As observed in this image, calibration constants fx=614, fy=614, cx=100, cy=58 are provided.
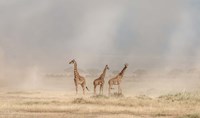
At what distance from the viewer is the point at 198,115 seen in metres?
34.5

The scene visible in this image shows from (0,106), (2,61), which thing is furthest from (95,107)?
(2,61)

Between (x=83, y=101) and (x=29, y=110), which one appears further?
(x=83, y=101)

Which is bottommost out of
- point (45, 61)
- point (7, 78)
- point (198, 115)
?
point (198, 115)

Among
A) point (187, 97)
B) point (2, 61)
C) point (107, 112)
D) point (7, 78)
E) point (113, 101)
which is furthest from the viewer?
point (2, 61)

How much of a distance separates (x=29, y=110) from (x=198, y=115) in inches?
412

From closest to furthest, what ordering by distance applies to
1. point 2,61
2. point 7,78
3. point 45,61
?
point 7,78 < point 2,61 < point 45,61

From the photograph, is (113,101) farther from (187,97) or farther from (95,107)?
(187,97)

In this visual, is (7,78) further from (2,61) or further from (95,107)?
(95,107)

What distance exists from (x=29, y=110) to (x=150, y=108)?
25.0 ft

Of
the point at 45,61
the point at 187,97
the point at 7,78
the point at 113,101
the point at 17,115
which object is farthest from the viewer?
the point at 45,61

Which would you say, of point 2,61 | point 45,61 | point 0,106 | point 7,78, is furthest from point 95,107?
point 45,61

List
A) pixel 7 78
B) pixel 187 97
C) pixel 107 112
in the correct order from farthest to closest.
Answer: pixel 7 78
pixel 187 97
pixel 107 112

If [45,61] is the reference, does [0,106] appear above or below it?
below

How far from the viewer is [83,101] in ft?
140
